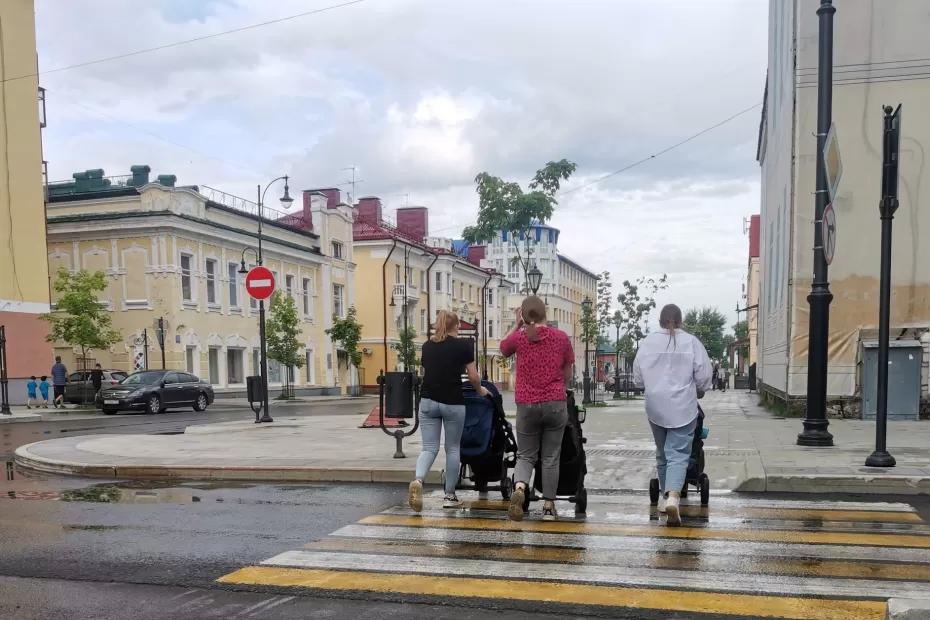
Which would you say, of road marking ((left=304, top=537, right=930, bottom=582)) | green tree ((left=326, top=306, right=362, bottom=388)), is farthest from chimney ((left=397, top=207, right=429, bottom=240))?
road marking ((left=304, top=537, right=930, bottom=582))

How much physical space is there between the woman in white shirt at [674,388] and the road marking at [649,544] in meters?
0.79

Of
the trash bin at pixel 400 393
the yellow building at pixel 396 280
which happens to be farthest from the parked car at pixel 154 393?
the yellow building at pixel 396 280

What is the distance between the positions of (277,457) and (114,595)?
6012mm

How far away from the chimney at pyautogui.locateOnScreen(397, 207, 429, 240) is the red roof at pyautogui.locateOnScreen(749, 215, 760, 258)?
3686 centimetres

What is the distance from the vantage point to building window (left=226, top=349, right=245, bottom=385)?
38.5 m

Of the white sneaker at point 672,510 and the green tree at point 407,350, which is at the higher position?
the white sneaker at point 672,510

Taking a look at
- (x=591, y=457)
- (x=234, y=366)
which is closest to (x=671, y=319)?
(x=591, y=457)

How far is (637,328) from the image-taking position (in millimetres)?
39125

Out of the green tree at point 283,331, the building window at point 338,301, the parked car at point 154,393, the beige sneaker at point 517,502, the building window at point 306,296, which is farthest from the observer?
the building window at point 338,301

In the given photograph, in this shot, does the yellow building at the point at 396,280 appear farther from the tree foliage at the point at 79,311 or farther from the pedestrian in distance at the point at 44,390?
the pedestrian in distance at the point at 44,390

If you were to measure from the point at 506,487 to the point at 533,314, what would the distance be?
1819mm

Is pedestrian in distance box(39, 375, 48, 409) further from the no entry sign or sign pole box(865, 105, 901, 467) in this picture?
sign pole box(865, 105, 901, 467)

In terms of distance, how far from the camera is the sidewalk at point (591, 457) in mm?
8109

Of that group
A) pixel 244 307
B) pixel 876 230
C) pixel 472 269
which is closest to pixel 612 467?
pixel 876 230
